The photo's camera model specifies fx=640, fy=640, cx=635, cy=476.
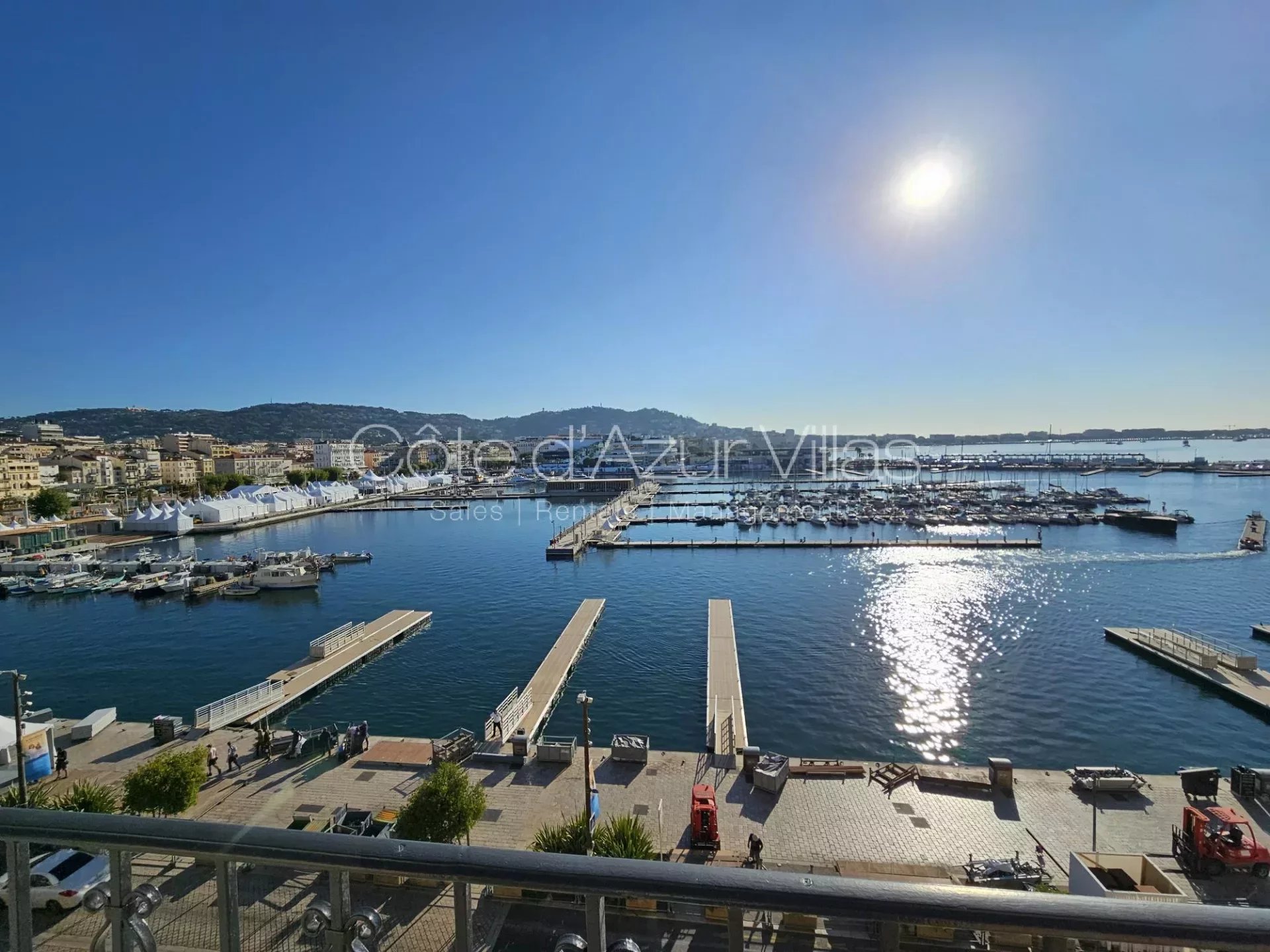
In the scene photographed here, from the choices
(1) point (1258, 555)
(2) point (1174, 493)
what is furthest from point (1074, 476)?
(1) point (1258, 555)

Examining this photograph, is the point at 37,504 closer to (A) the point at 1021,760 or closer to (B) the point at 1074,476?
(A) the point at 1021,760

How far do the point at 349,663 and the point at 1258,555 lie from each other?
34.0 metres

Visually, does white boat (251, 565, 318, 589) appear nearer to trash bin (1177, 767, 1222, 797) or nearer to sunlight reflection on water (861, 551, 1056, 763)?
sunlight reflection on water (861, 551, 1056, 763)

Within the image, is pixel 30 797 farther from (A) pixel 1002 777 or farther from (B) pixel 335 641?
(A) pixel 1002 777

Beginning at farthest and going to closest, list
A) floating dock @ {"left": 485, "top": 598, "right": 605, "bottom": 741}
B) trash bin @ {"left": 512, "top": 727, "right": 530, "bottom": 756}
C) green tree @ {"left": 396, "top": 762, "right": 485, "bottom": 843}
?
floating dock @ {"left": 485, "top": 598, "right": 605, "bottom": 741} < trash bin @ {"left": 512, "top": 727, "right": 530, "bottom": 756} < green tree @ {"left": 396, "top": 762, "right": 485, "bottom": 843}

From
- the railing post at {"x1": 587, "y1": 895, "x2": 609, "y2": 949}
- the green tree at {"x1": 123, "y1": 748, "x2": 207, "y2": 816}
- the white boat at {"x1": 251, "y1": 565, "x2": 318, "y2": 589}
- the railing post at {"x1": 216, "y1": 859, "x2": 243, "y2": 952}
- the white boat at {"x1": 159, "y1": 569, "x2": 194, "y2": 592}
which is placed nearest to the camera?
the railing post at {"x1": 587, "y1": 895, "x2": 609, "y2": 949}

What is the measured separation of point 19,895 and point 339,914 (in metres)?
0.67

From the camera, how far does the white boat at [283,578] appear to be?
2267 cm

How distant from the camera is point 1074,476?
232 feet

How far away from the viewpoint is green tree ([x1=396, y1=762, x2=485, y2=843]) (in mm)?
6258

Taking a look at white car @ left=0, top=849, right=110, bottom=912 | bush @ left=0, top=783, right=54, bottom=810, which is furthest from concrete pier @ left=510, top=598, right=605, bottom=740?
white car @ left=0, top=849, right=110, bottom=912

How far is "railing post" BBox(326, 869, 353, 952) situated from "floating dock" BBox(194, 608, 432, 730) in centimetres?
1152

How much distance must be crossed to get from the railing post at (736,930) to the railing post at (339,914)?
2.09 ft

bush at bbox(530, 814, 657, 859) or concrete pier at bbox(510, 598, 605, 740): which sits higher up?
bush at bbox(530, 814, 657, 859)
